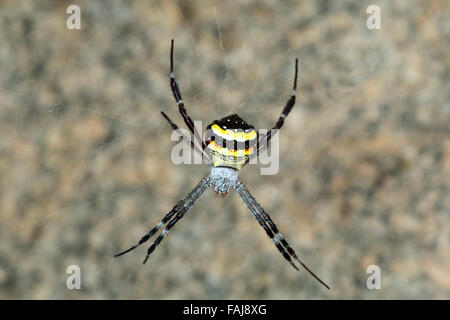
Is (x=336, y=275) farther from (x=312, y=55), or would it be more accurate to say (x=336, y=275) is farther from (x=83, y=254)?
(x=83, y=254)

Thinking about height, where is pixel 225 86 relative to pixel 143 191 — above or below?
above

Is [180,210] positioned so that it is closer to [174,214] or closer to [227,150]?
[174,214]

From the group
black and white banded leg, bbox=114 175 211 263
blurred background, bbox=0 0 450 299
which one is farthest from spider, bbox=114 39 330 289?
blurred background, bbox=0 0 450 299

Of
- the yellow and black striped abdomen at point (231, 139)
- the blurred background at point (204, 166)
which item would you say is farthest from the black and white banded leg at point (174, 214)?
the blurred background at point (204, 166)

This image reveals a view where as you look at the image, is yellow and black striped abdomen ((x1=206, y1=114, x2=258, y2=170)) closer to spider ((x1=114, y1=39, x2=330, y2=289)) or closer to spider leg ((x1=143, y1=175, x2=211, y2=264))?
spider ((x1=114, y1=39, x2=330, y2=289))

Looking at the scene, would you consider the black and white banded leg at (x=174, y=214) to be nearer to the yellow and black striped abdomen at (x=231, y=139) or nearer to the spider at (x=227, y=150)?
the spider at (x=227, y=150)

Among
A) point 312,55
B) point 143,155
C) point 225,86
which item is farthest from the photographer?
point 143,155

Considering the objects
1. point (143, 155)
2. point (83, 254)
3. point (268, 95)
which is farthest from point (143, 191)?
point (268, 95)
